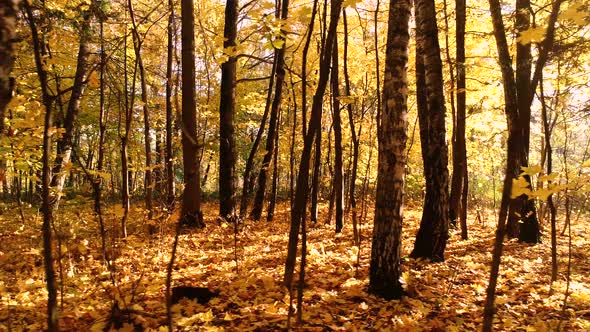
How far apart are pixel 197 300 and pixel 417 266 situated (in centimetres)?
329

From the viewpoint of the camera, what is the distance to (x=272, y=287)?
4832 millimetres

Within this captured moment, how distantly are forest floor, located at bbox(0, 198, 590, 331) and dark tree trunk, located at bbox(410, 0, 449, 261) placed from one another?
14.9 inches

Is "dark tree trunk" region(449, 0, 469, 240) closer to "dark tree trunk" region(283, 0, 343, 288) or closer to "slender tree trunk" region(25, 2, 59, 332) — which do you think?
"dark tree trunk" region(283, 0, 343, 288)

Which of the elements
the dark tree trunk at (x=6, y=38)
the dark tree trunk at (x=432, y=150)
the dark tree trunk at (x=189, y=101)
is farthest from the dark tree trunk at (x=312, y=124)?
the dark tree trunk at (x=189, y=101)

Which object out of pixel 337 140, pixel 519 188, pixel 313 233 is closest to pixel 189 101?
pixel 337 140

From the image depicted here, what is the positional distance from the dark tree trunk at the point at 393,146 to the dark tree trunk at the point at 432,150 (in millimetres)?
1791

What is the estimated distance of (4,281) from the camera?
5230mm

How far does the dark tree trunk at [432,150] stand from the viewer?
6004mm

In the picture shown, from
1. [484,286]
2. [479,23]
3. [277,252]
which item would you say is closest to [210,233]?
[277,252]

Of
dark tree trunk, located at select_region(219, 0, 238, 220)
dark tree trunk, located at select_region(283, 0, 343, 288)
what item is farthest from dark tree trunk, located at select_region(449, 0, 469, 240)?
dark tree trunk, located at select_region(219, 0, 238, 220)

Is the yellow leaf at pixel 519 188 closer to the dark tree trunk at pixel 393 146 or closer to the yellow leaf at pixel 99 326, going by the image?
the dark tree trunk at pixel 393 146

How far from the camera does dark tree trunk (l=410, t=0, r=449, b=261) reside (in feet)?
19.7

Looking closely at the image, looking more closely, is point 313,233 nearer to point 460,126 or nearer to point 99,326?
point 460,126

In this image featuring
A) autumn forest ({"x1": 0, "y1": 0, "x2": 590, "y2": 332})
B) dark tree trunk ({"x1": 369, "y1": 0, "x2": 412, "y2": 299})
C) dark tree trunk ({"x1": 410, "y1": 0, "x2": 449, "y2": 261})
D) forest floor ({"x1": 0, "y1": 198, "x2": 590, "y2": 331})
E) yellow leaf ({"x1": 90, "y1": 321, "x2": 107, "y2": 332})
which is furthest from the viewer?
dark tree trunk ({"x1": 410, "y1": 0, "x2": 449, "y2": 261})
